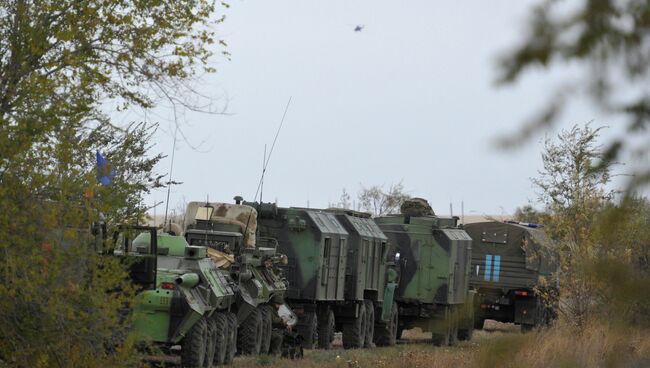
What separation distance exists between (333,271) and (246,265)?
4569mm

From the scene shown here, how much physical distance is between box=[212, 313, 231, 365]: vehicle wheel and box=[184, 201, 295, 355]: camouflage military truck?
123 centimetres

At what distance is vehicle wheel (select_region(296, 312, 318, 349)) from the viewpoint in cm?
2506

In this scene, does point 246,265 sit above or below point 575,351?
above

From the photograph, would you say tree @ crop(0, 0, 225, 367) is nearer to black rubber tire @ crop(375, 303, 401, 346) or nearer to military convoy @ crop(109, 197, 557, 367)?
military convoy @ crop(109, 197, 557, 367)

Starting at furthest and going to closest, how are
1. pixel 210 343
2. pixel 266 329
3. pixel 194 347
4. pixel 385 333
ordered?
pixel 385 333 → pixel 266 329 → pixel 210 343 → pixel 194 347

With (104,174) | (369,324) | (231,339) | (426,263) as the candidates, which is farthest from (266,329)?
(104,174)

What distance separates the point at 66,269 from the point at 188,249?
6.90 meters

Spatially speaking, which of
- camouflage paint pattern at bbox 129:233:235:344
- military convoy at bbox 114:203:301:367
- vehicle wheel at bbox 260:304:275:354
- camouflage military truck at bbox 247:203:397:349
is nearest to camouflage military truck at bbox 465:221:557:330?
camouflage military truck at bbox 247:203:397:349

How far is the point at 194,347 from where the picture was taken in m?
18.0

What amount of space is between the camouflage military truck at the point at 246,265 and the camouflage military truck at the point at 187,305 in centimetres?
131

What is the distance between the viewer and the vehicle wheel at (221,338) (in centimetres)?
1920

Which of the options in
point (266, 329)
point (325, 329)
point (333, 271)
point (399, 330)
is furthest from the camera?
point (399, 330)

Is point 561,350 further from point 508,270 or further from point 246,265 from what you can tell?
point 508,270

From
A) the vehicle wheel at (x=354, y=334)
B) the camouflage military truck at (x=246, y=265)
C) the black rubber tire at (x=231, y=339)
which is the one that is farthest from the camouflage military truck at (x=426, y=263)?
the black rubber tire at (x=231, y=339)
